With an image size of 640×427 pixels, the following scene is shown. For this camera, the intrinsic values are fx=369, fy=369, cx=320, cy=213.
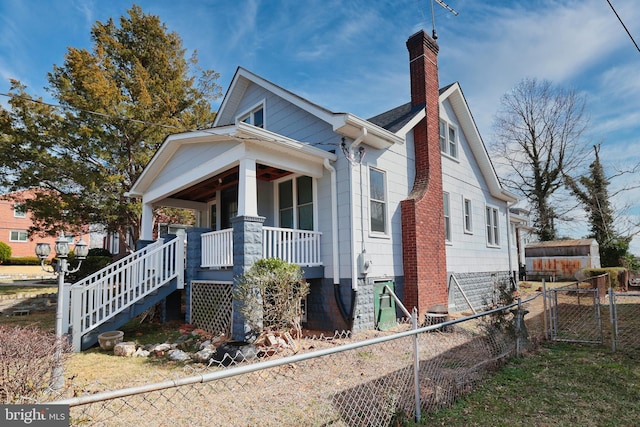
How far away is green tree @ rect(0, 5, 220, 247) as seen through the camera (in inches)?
594

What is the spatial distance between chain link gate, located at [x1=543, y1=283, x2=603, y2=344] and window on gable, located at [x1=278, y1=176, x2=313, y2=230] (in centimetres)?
552

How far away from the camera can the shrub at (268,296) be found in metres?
6.66

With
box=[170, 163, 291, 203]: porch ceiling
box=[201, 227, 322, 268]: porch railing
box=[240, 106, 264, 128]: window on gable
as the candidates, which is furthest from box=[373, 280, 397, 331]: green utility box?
box=[240, 106, 264, 128]: window on gable

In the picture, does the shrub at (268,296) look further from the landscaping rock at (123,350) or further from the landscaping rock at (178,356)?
the landscaping rock at (123,350)

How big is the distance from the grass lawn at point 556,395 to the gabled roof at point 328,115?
5.40m

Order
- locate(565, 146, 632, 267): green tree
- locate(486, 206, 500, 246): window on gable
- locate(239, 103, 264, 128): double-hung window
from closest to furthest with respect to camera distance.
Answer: locate(239, 103, 264, 128): double-hung window < locate(486, 206, 500, 246): window on gable < locate(565, 146, 632, 267): green tree

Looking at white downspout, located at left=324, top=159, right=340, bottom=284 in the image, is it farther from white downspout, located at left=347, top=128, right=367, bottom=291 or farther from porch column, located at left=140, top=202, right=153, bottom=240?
porch column, located at left=140, top=202, right=153, bottom=240

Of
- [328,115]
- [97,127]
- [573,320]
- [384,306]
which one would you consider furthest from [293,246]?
[97,127]

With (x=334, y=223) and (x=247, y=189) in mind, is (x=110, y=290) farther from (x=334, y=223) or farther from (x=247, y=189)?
(x=334, y=223)

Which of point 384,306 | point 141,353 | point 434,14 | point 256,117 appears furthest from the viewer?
point 256,117

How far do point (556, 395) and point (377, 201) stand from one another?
5.57 metres

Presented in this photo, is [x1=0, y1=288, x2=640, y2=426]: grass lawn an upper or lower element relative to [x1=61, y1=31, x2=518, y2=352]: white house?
lower

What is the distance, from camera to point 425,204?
1016cm

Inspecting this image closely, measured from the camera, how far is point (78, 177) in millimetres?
15148
